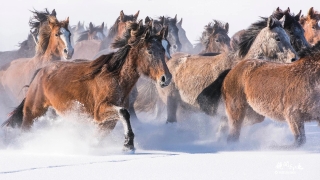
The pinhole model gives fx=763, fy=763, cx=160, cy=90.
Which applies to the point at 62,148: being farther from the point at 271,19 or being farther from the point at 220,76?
the point at 271,19

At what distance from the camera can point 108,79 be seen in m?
9.88

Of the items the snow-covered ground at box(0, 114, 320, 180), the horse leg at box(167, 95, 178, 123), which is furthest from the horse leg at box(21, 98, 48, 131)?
the horse leg at box(167, 95, 178, 123)

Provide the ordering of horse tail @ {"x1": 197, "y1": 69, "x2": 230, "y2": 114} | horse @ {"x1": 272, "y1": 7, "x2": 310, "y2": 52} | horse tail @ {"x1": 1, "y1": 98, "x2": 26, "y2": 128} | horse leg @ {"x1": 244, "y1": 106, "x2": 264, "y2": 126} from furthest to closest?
horse @ {"x1": 272, "y1": 7, "x2": 310, "y2": 52}
horse tail @ {"x1": 197, "y1": 69, "x2": 230, "y2": 114}
horse tail @ {"x1": 1, "y1": 98, "x2": 26, "y2": 128}
horse leg @ {"x1": 244, "y1": 106, "x2": 264, "y2": 126}

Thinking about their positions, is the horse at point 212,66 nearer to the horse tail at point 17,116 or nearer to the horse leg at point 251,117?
the horse leg at point 251,117

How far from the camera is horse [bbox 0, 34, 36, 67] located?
1653 cm

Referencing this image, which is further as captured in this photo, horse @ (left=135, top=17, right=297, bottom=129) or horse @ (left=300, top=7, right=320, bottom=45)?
horse @ (left=300, top=7, right=320, bottom=45)

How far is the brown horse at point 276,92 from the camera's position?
9.48 metres

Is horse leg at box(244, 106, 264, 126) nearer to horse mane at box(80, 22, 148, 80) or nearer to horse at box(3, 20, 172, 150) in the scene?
horse at box(3, 20, 172, 150)

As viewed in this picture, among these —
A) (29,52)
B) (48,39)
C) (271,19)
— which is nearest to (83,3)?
(29,52)

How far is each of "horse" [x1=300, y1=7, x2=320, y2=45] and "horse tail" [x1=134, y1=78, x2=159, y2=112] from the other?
13.1 feet

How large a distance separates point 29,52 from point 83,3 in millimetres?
32566

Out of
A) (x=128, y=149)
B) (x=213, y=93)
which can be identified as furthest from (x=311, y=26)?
(x=128, y=149)

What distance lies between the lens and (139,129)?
11.9 meters

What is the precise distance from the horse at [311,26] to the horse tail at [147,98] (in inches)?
157
